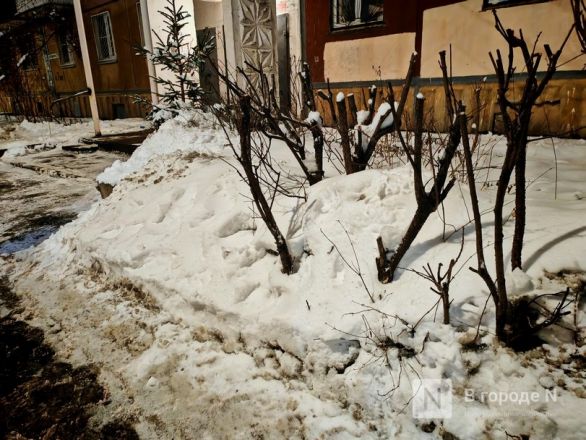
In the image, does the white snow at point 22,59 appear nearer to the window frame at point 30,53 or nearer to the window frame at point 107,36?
the window frame at point 30,53

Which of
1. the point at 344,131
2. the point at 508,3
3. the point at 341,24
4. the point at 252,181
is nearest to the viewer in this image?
the point at 252,181

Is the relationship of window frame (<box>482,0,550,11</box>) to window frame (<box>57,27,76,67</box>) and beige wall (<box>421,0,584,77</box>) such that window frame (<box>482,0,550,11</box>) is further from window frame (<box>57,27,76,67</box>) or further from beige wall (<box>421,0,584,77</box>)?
window frame (<box>57,27,76,67</box>)

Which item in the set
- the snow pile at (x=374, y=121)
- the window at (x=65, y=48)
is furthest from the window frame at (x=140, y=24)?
the snow pile at (x=374, y=121)

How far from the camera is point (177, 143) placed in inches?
230

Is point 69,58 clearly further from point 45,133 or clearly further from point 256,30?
point 256,30

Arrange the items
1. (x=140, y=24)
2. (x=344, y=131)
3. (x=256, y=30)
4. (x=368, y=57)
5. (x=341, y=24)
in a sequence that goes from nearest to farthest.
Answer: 1. (x=344, y=131)
2. (x=368, y=57)
3. (x=341, y=24)
4. (x=256, y=30)
5. (x=140, y=24)

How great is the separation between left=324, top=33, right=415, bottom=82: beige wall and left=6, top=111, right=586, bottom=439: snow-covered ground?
11.7 feet

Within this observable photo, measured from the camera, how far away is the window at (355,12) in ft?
21.5

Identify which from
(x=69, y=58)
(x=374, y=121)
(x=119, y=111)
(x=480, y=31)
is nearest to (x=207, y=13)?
(x=119, y=111)

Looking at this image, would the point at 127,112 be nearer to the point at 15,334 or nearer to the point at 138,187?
the point at 138,187

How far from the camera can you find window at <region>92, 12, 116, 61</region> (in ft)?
40.9

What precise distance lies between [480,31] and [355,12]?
8.17ft

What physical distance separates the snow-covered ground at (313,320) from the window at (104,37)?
1168 cm

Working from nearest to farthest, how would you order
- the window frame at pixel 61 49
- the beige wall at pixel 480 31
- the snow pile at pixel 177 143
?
the beige wall at pixel 480 31
the snow pile at pixel 177 143
the window frame at pixel 61 49
